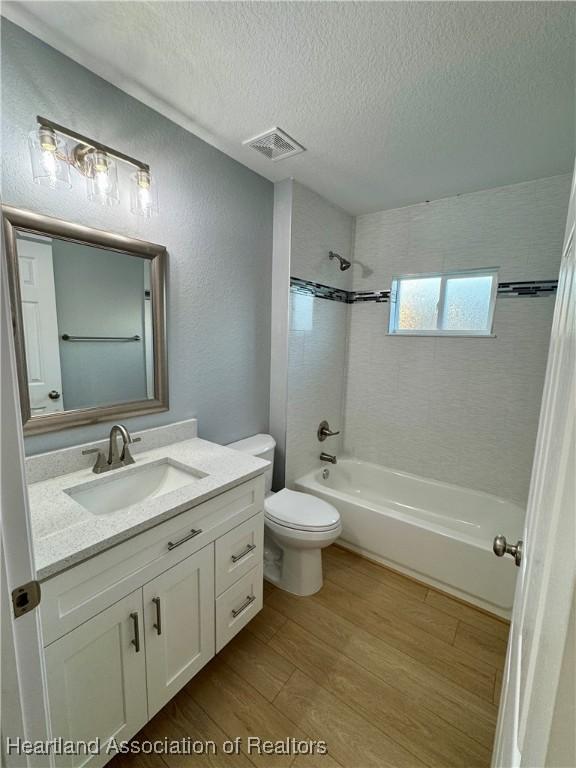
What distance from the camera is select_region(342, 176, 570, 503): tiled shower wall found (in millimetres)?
2031

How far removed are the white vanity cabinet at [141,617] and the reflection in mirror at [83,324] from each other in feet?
2.18

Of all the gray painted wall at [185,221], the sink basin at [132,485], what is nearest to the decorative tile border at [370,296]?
the gray painted wall at [185,221]

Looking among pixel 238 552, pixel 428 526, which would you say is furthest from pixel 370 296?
pixel 238 552

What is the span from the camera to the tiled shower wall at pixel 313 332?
220 cm

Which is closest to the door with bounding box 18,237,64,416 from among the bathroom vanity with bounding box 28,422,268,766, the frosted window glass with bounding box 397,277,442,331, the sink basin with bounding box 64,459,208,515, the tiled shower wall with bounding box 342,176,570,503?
the bathroom vanity with bounding box 28,422,268,766

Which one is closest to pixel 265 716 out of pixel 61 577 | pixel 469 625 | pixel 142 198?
pixel 61 577

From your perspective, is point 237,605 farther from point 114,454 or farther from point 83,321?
point 83,321

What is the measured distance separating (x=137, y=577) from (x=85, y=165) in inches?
58.0

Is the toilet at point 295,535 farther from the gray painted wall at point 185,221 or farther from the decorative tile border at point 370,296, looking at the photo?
the decorative tile border at point 370,296

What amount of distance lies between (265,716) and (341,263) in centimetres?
260

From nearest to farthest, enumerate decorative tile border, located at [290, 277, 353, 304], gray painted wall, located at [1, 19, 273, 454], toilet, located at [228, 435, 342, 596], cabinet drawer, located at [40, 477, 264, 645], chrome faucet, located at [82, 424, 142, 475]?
cabinet drawer, located at [40, 477, 264, 645]
gray painted wall, located at [1, 19, 273, 454]
chrome faucet, located at [82, 424, 142, 475]
toilet, located at [228, 435, 342, 596]
decorative tile border, located at [290, 277, 353, 304]

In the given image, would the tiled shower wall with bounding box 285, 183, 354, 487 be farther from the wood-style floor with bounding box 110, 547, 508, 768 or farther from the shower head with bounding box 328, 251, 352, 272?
the wood-style floor with bounding box 110, 547, 508, 768

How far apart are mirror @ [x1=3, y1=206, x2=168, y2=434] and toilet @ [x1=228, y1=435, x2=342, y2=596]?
2.56 ft

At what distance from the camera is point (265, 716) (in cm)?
126
